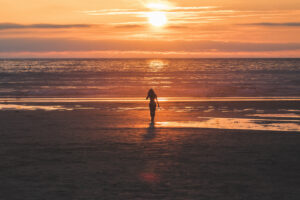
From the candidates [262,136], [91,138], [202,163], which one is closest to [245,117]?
[262,136]

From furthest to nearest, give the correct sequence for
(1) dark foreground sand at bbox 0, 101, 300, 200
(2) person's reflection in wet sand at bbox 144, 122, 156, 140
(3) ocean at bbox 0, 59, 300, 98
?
(3) ocean at bbox 0, 59, 300, 98, (2) person's reflection in wet sand at bbox 144, 122, 156, 140, (1) dark foreground sand at bbox 0, 101, 300, 200

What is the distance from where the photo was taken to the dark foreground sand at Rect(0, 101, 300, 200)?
790 centimetres

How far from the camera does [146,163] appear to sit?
1009cm

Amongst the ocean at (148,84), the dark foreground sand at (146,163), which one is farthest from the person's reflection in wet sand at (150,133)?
the ocean at (148,84)

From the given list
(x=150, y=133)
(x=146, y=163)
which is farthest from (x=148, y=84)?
(x=146, y=163)

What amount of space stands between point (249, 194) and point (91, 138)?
7.34m

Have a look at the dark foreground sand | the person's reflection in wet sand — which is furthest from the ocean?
the dark foreground sand

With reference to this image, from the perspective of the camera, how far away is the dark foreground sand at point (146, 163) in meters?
7.90

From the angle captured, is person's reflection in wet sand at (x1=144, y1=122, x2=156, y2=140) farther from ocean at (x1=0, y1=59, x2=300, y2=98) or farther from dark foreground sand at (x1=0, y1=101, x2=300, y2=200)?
ocean at (x1=0, y1=59, x2=300, y2=98)

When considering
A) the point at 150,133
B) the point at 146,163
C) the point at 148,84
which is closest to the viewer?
the point at 146,163

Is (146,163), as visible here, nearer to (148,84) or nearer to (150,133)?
(150,133)

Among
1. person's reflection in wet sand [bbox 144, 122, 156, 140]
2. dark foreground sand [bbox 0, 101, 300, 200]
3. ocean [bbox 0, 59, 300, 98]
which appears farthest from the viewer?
ocean [bbox 0, 59, 300, 98]

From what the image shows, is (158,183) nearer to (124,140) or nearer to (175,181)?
(175,181)

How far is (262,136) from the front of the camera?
559 inches
